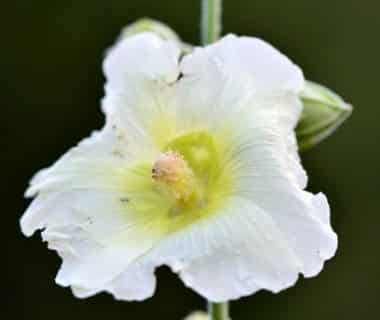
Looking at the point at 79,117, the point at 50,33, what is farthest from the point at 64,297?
the point at 50,33

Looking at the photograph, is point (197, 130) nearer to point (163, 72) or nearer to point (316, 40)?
point (163, 72)

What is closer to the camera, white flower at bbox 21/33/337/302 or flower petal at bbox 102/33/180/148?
white flower at bbox 21/33/337/302

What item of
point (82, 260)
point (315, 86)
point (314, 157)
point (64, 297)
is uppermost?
point (315, 86)

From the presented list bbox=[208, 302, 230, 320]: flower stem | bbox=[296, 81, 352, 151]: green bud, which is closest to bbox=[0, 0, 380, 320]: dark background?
bbox=[296, 81, 352, 151]: green bud

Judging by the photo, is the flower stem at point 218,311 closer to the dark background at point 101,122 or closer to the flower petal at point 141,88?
the flower petal at point 141,88

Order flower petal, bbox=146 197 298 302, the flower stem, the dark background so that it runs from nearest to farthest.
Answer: flower petal, bbox=146 197 298 302 < the flower stem < the dark background

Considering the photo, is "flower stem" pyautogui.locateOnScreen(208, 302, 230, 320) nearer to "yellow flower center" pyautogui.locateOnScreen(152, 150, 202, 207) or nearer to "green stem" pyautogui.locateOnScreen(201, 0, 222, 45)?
"yellow flower center" pyautogui.locateOnScreen(152, 150, 202, 207)

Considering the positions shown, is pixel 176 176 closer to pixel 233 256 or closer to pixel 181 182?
pixel 181 182
